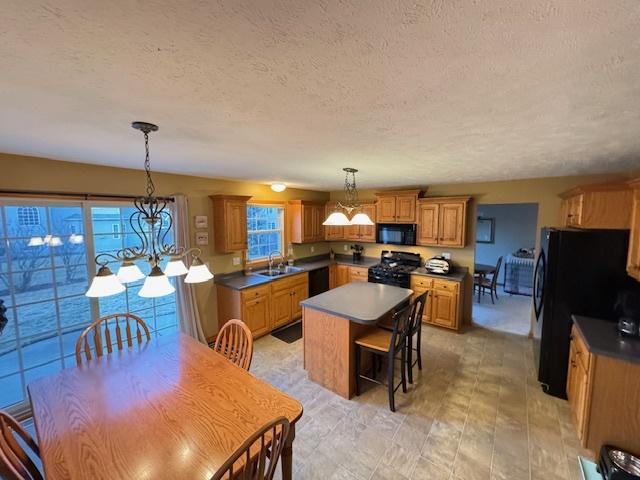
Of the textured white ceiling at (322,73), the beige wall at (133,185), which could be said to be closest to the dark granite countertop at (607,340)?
the textured white ceiling at (322,73)

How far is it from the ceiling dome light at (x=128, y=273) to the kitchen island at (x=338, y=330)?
1.70 metres

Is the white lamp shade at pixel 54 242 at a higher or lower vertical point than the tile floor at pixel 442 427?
higher

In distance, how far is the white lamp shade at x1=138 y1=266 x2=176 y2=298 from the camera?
1496 mm

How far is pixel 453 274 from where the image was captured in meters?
4.21

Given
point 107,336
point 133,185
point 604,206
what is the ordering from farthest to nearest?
point 133,185
point 604,206
point 107,336

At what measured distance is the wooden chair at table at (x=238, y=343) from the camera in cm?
207

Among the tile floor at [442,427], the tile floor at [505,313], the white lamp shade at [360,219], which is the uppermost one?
the white lamp shade at [360,219]

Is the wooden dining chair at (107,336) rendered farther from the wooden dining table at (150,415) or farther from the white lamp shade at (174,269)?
the white lamp shade at (174,269)

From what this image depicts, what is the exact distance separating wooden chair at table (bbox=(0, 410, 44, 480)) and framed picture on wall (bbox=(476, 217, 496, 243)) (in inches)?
304

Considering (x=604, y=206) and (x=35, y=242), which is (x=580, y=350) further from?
(x=35, y=242)

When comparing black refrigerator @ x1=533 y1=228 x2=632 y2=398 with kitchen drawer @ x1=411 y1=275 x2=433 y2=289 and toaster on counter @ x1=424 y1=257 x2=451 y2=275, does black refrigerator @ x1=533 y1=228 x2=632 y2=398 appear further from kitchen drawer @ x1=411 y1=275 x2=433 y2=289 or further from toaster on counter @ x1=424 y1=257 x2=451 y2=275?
kitchen drawer @ x1=411 y1=275 x2=433 y2=289

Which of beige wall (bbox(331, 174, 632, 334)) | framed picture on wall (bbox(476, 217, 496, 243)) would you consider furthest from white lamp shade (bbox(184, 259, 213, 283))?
framed picture on wall (bbox(476, 217, 496, 243))

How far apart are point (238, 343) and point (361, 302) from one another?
4.25ft

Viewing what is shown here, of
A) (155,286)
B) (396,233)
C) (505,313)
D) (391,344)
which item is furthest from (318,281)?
(155,286)
